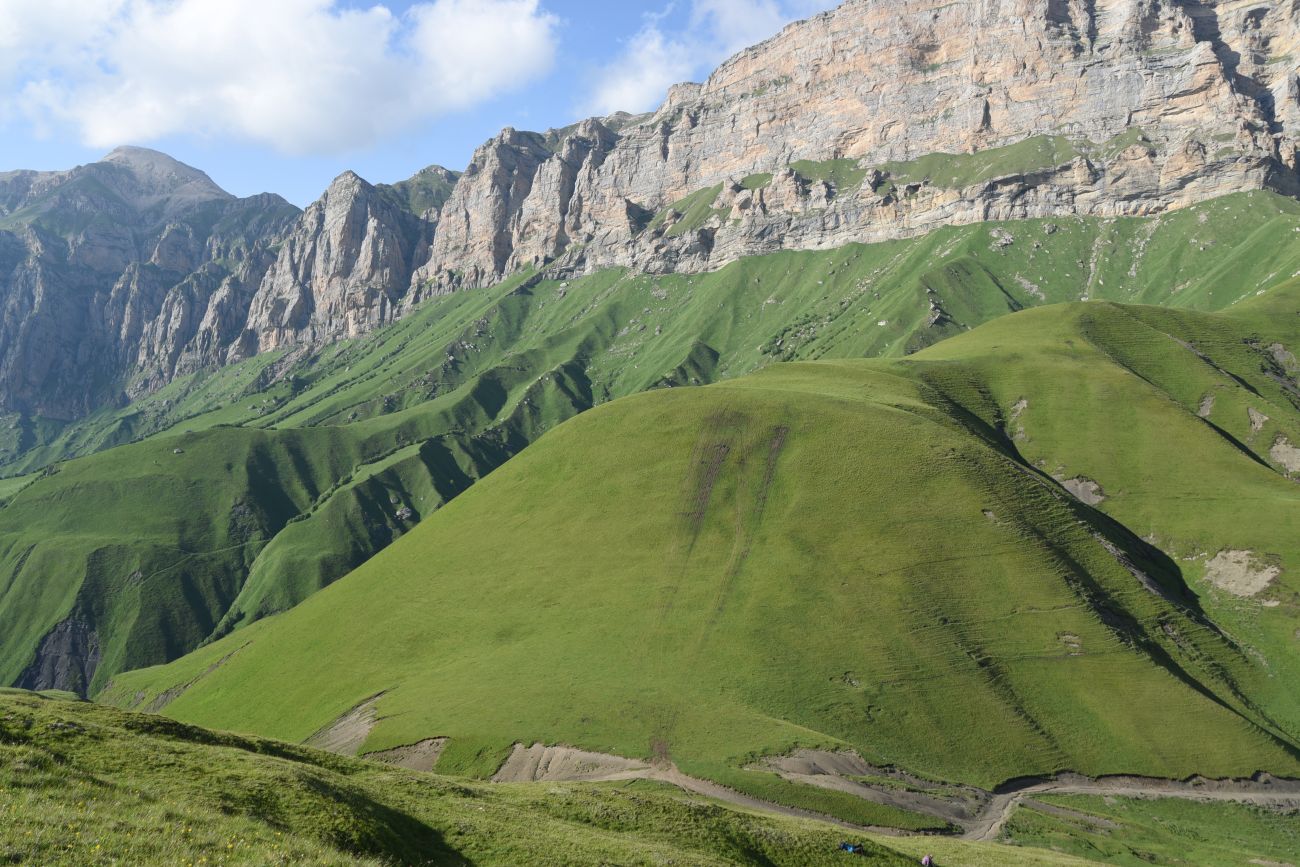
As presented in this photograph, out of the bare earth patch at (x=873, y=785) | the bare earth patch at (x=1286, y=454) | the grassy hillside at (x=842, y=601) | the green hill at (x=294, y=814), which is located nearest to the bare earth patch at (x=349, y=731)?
the grassy hillside at (x=842, y=601)

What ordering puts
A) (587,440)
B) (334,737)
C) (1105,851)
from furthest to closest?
1. (587,440)
2. (334,737)
3. (1105,851)

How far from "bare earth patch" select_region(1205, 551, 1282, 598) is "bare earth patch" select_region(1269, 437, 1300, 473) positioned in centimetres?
4964

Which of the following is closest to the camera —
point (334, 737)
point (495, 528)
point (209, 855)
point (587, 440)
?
point (209, 855)

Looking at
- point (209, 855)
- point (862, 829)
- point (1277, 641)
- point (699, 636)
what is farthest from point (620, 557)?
point (209, 855)

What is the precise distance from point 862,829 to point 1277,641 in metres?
87.3

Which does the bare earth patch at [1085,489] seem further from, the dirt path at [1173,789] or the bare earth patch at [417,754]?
the bare earth patch at [417,754]

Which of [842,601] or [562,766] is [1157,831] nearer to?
[842,601]

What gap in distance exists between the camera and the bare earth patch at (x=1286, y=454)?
182125mm

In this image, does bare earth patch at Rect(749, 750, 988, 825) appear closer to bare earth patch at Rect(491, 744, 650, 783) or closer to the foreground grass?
bare earth patch at Rect(491, 744, 650, 783)

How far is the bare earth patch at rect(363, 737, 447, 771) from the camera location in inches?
4269

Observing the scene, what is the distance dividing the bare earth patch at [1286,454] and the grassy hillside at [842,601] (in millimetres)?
1111

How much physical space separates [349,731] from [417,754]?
66.4ft

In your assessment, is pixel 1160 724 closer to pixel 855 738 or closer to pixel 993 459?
pixel 855 738

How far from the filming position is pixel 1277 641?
436ft
